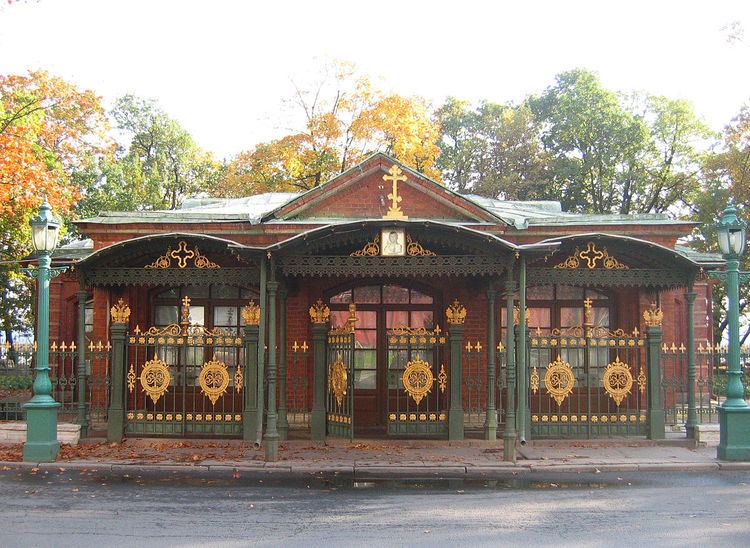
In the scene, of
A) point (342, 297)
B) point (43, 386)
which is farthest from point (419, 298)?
point (43, 386)

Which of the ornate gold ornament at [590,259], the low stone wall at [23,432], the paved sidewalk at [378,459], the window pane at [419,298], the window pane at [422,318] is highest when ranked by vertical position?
the ornate gold ornament at [590,259]

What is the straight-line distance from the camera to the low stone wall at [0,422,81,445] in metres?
13.1

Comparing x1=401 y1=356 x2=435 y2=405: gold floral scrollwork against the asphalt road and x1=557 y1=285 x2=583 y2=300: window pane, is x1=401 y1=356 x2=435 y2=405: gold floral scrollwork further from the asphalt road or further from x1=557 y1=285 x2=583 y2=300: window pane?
x1=557 y1=285 x2=583 y2=300: window pane

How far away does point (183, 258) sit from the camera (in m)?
13.0

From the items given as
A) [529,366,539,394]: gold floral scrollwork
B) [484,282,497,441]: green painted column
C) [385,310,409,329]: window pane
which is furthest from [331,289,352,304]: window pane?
[529,366,539,394]: gold floral scrollwork

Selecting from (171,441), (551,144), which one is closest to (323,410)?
(171,441)

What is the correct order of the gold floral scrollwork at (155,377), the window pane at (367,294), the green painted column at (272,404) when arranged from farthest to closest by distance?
the window pane at (367,294), the gold floral scrollwork at (155,377), the green painted column at (272,404)

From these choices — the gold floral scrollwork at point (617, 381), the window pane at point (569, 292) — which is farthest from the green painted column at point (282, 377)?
the window pane at point (569, 292)

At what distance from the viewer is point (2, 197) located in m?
20.7

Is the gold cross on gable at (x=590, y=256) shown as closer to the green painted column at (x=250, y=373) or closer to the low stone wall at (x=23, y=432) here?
the green painted column at (x=250, y=373)

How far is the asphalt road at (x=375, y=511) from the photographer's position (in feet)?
24.5

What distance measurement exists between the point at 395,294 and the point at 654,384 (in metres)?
5.17

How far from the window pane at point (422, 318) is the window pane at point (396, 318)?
15 cm

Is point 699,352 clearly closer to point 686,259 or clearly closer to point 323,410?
point 686,259
